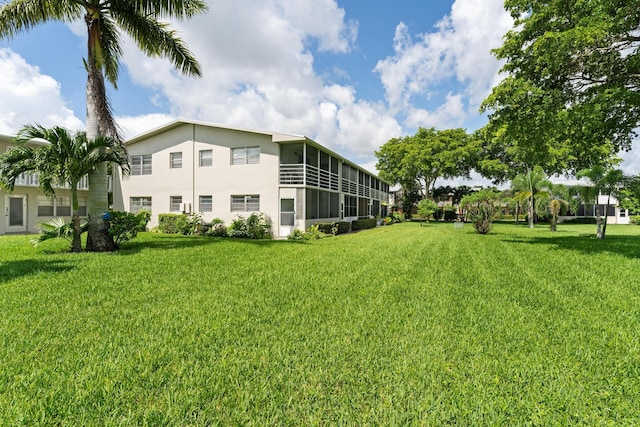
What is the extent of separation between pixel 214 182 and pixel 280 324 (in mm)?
16702

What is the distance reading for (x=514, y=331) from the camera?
3799mm

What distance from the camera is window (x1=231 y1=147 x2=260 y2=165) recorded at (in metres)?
18.5

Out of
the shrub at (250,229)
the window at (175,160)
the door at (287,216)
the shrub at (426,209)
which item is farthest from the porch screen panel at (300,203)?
the shrub at (426,209)

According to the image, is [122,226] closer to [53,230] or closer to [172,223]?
[53,230]

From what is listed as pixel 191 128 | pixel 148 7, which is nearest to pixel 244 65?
pixel 148 7

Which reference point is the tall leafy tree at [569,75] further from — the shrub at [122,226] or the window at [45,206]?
the window at [45,206]

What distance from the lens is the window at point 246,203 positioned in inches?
727

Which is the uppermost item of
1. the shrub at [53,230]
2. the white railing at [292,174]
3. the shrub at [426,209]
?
the white railing at [292,174]

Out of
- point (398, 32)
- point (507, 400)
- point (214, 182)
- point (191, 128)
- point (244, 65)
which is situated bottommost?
point (507, 400)

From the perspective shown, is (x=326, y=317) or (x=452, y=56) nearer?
(x=326, y=317)

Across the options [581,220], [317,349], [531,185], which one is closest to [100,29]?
[317,349]

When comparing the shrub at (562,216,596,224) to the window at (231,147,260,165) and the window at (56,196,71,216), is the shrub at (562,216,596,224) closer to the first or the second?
the window at (231,147,260,165)

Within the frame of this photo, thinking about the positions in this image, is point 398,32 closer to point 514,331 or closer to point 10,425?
point 514,331

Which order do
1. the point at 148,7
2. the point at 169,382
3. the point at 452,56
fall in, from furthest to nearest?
1. the point at 452,56
2. the point at 148,7
3. the point at 169,382
